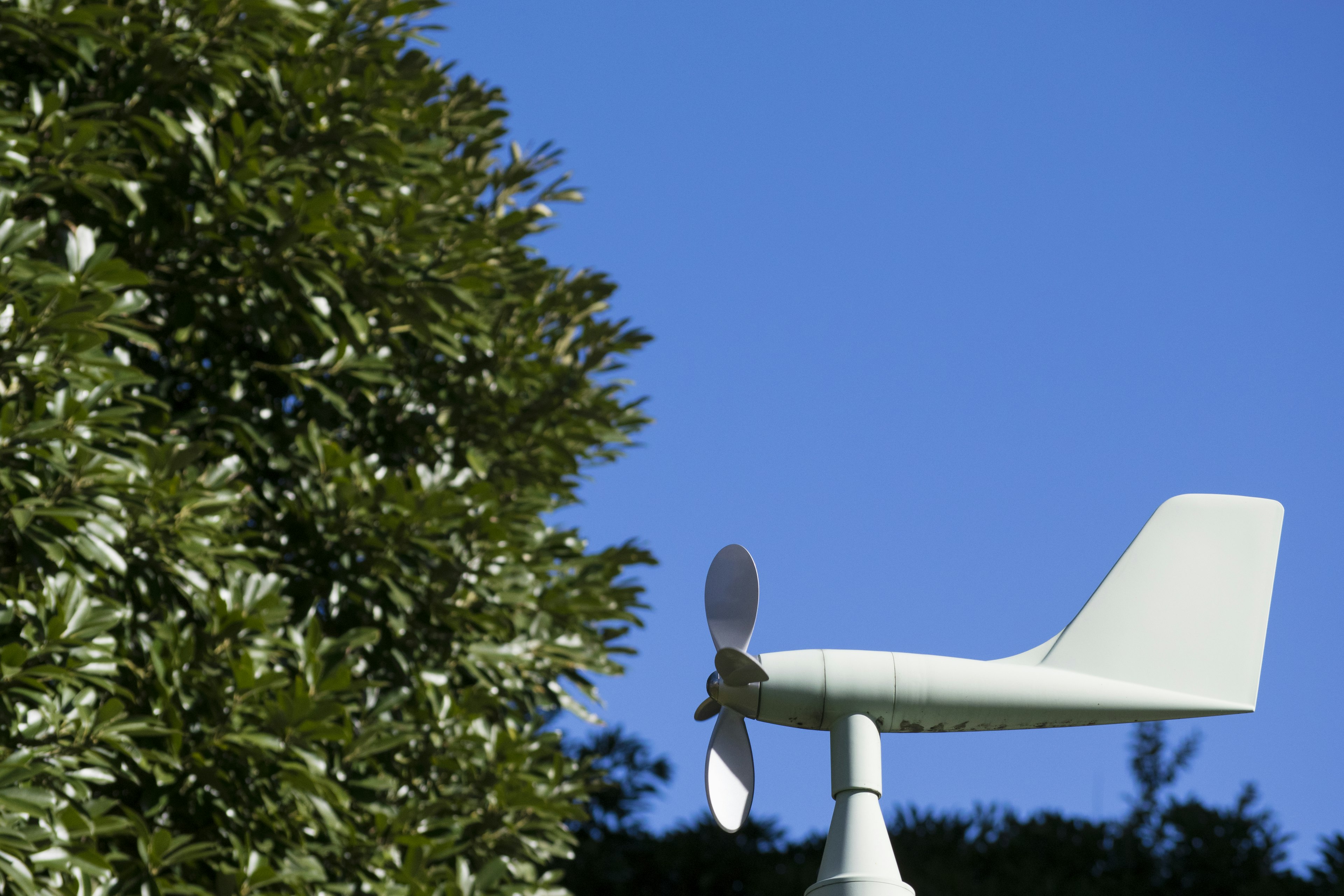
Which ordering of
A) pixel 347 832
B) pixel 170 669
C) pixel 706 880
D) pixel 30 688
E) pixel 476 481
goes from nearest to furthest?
pixel 30 688 < pixel 170 669 < pixel 347 832 < pixel 476 481 < pixel 706 880

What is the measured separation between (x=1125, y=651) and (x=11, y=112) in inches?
236

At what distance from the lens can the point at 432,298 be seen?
7.41 m

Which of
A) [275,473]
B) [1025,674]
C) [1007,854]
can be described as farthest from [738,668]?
[1007,854]

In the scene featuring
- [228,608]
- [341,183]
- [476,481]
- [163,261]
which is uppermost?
[341,183]

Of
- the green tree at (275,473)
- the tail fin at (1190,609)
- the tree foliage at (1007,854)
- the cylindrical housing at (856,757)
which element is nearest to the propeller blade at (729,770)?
the cylindrical housing at (856,757)

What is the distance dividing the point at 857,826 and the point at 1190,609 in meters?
1.22

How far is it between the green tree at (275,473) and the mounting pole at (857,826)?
366 cm

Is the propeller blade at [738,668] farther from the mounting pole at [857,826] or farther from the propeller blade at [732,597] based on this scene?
the mounting pole at [857,826]

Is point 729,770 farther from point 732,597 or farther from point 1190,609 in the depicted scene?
point 1190,609

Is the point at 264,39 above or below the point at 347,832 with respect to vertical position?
above

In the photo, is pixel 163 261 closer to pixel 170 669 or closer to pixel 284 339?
pixel 284 339

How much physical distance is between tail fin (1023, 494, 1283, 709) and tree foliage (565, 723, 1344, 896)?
25.0 feet

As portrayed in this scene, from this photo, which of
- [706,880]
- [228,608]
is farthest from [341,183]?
[706,880]

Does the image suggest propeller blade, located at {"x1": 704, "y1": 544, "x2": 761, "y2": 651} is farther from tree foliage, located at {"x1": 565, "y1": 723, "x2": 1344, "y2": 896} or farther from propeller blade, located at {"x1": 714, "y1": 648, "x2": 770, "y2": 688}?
tree foliage, located at {"x1": 565, "y1": 723, "x2": 1344, "y2": 896}
